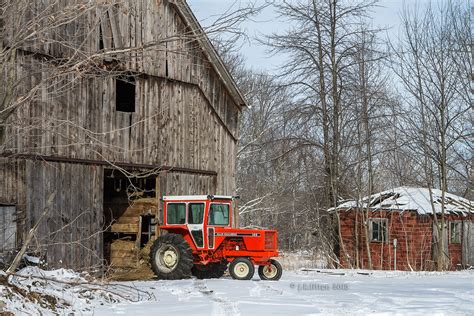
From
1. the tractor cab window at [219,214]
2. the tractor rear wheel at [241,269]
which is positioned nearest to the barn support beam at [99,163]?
the tractor cab window at [219,214]

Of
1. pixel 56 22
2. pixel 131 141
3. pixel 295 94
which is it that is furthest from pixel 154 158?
pixel 295 94

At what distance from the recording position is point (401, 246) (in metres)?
29.5

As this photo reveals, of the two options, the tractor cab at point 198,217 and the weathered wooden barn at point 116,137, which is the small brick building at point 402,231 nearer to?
the weathered wooden barn at point 116,137

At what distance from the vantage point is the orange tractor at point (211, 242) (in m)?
17.6

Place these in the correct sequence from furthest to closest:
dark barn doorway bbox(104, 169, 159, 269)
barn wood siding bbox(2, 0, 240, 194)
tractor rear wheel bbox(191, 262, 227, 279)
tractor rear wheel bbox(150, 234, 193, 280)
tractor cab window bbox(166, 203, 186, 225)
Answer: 1. dark barn doorway bbox(104, 169, 159, 269)
2. tractor rear wheel bbox(191, 262, 227, 279)
3. tractor cab window bbox(166, 203, 186, 225)
4. tractor rear wheel bbox(150, 234, 193, 280)
5. barn wood siding bbox(2, 0, 240, 194)

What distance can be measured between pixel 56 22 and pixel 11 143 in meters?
6.60

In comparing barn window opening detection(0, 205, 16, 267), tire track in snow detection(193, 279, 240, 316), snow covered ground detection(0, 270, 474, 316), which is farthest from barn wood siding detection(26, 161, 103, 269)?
tire track in snow detection(193, 279, 240, 316)

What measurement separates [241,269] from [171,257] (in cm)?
172

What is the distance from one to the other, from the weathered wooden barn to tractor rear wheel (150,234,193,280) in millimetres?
1416

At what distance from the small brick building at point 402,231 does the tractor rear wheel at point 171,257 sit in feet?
42.3

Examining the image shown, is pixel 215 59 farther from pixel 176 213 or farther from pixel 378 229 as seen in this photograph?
pixel 378 229

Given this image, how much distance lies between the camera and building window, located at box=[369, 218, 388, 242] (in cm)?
2983

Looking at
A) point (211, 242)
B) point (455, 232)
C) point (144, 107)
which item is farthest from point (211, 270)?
point (455, 232)

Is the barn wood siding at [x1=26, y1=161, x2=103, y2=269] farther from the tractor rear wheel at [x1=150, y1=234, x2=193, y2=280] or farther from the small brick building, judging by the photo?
the small brick building
